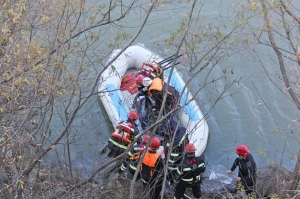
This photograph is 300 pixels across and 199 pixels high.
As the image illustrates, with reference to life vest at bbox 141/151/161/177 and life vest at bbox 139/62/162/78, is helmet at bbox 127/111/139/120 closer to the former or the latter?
life vest at bbox 139/62/162/78

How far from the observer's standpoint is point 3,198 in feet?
18.5

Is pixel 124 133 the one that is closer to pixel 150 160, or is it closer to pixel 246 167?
pixel 150 160

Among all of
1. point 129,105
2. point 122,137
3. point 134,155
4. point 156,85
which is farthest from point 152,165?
point 129,105

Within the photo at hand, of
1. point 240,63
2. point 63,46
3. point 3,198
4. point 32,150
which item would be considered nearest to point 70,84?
point 63,46

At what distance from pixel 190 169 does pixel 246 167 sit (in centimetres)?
107

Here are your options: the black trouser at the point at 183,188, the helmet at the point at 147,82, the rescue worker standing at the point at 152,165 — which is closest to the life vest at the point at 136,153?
the rescue worker standing at the point at 152,165

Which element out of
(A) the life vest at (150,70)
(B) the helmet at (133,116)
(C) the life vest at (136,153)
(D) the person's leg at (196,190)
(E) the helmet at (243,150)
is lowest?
(D) the person's leg at (196,190)

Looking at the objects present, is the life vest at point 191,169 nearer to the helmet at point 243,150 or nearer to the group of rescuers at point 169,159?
the group of rescuers at point 169,159

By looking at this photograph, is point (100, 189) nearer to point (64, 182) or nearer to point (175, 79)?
point (64, 182)

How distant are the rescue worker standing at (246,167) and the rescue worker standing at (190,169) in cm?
75

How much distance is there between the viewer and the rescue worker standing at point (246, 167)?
7.06 metres

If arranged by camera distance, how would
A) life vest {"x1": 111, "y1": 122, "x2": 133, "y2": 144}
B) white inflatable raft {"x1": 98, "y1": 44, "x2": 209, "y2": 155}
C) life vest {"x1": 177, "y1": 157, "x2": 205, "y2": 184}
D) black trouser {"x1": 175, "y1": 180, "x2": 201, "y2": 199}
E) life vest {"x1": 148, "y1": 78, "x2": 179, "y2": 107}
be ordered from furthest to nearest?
white inflatable raft {"x1": 98, "y1": 44, "x2": 209, "y2": 155} → life vest {"x1": 148, "y1": 78, "x2": 179, "y2": 107} → life vest {"x1": 111, "y1": 122, "x2": 133, "y2": 144} → black trouser {"x1": 175, "y1": 180, "x2": 201, "y2": 199} → life vest {"x1": 177, "y1": 157, "x2": 205, "y2": 184}

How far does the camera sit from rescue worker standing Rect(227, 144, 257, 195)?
23.2ft

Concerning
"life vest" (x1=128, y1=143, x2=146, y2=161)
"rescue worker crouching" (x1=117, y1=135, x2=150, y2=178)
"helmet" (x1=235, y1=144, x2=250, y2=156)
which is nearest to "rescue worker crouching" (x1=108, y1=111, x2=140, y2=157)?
"rescue worker crouching" (x1=117, y1=135, x2=150, y2=178)
